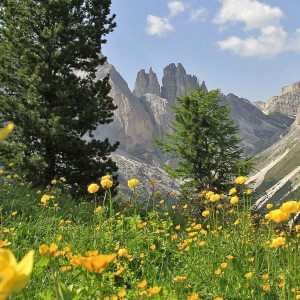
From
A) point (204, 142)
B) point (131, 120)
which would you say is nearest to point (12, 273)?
point (204, 142)

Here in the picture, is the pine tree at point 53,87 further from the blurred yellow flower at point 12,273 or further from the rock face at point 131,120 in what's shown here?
the rock face at point 131,120

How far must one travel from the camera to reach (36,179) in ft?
42.7

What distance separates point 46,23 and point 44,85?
9.26 feet

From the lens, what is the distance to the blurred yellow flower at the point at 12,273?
51 centimetres

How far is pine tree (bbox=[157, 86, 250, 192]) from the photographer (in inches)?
789

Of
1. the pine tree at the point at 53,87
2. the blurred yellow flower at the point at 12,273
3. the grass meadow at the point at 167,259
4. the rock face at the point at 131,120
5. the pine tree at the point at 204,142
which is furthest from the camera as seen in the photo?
the rock face at the point at 131,120

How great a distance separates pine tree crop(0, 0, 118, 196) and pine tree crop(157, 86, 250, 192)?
6987 mm

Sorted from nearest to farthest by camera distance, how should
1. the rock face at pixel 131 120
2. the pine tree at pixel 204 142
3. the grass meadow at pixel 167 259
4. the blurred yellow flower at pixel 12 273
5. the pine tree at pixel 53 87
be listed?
the blurred yellow flower at pixel 12 273
the grass meadow at pixel 167 259
the pine tree at pixel 53 87
the pine tree at pixel 204 142
the rock face at pixel 131 120

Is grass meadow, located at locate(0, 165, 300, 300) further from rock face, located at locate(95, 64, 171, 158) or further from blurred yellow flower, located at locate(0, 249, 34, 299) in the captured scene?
rock face, located at locate(95, 64, 171, 158)

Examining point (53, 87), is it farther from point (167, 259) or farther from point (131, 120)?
point (131, 120)

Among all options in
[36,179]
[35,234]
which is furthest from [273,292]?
[36,179]

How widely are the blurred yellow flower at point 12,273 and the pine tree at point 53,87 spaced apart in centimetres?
1247

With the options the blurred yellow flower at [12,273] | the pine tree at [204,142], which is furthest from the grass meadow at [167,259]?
the pine tree at [204,142]

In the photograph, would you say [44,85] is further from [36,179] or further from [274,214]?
[274,214]
